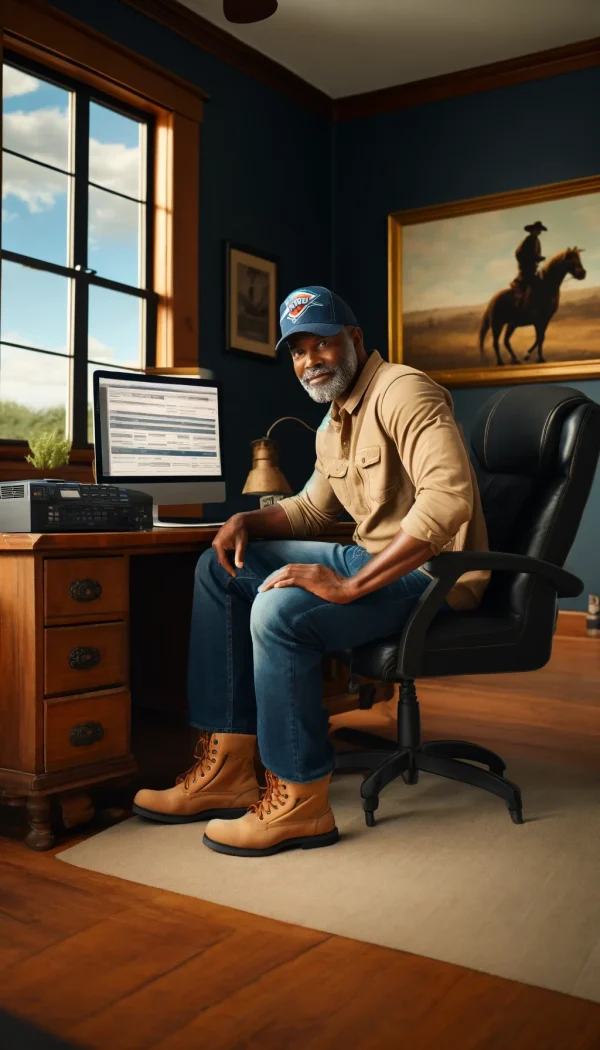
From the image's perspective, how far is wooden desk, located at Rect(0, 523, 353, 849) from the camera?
1983 millimetres

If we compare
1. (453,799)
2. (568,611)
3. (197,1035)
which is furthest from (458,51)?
(197,1035)

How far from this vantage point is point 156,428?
2.77 m

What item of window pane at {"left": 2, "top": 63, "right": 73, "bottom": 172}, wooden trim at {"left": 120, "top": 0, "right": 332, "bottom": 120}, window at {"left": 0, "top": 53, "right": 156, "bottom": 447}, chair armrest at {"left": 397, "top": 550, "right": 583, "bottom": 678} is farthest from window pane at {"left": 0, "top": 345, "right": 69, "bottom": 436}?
chair armrest at {"left": 397, "top": 550, "right": 583, "bottom": 678}

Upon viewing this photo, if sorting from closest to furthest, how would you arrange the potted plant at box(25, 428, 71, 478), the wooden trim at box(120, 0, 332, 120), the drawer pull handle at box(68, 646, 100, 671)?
the drawer pull handle at box(68, 646, 100, 671) < the potted plant at box(25, 428, 71, 478) < the wooden trim at box(120, 0, 332, 120)

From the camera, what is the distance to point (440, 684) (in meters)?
3.84

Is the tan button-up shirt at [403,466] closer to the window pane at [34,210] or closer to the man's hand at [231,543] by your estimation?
the man's hand at [231,543]

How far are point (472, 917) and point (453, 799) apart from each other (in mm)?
674

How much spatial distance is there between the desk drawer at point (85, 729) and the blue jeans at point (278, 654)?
6.8 inches

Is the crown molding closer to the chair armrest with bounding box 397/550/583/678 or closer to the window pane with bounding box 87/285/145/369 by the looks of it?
the window pane with bounding box 87/285/145/369

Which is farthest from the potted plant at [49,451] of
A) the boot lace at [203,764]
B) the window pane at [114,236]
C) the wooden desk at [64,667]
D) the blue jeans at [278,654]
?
the window pane at [114,236]

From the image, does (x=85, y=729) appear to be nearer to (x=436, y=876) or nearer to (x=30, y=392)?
(x=436, y=876)

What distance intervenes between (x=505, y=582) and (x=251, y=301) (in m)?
3.18

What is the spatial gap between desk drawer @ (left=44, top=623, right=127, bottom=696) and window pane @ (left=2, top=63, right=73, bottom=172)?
256 cm

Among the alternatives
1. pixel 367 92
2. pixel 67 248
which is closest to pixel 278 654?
pixel 67 248
